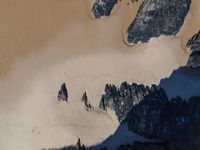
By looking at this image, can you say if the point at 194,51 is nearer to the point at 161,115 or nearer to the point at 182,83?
the point at 182,83

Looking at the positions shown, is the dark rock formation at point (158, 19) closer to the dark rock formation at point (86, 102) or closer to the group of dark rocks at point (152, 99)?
the group of dark rocks at point (152, 99)

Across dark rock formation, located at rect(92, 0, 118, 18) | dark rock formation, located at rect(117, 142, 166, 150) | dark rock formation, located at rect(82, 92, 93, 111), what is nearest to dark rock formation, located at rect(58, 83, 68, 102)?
dark rock formation, located at rect(82, 92, 93, 111)

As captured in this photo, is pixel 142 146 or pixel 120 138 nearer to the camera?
pixel 142 146

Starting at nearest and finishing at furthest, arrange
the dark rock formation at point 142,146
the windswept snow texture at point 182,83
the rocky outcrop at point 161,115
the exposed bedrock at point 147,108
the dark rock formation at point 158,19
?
the dark rock formation at point 142,146, the dark rock formation at point 158,19, the rocky outcrop at point 161,115, the exposed bedrock at point 147,108, the windswept snow texture at point 182,83

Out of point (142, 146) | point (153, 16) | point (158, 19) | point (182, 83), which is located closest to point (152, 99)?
point (182, 83)

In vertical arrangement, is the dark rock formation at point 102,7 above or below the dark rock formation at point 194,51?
above

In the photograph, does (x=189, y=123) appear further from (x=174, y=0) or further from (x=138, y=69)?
(x=174, y=0)

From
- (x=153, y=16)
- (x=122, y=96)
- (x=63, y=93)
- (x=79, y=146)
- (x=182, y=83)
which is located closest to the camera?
(x=153, y=16)

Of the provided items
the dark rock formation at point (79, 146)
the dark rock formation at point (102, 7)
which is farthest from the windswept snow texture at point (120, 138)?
the dark rock formation at point (102, 7)
